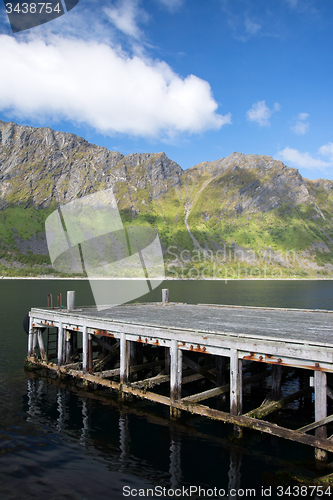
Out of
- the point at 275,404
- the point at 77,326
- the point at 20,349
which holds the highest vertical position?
the point at 77,326

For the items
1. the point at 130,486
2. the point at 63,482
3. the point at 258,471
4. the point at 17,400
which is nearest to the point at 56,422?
the point at 17,400

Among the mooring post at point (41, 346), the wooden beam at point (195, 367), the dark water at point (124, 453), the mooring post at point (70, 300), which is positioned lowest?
the dark water at point (124, 453)

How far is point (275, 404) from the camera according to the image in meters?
14.2

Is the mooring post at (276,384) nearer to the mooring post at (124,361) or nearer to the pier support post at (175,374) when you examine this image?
the pier support post at (175,374)

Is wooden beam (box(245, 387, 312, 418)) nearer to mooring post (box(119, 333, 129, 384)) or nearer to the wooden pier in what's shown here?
the wooden pier

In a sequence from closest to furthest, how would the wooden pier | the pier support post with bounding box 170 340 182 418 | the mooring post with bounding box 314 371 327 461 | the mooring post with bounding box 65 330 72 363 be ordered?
the mooring post with bounding box 314 371 327 461 → the wooden pier → the pier support post with bounding box 170 340 182 418 → the mooring post with bounding box 65 330 72 363

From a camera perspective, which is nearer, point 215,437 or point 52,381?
point 215,437

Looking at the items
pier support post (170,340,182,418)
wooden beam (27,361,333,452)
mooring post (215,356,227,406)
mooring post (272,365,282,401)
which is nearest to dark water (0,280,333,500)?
pier support post (170,340,182,418)

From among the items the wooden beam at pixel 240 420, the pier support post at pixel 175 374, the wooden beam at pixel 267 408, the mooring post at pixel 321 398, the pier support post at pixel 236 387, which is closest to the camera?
the mooring post at pixel 321 398

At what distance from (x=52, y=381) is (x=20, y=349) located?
909 centimetres

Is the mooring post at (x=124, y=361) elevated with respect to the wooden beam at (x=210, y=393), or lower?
elevated

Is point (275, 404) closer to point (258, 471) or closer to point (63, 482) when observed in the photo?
point (258, 471)

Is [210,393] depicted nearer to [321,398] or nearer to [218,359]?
[218,359]

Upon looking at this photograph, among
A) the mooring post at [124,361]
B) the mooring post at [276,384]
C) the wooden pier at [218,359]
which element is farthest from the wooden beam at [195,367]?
the mooring post at [276,384]
